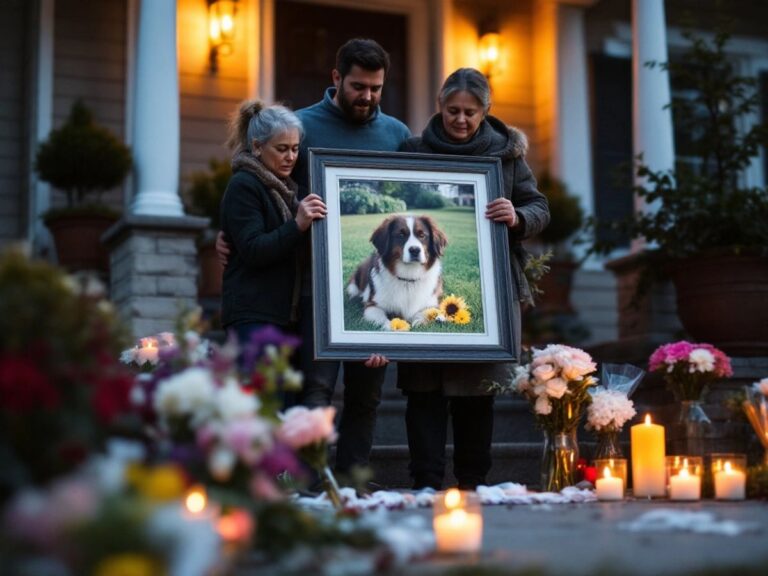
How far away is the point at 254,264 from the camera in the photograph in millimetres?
4012

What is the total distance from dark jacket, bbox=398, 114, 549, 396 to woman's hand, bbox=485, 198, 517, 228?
1.9 inches

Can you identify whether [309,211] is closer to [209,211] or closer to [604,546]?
[604,546]

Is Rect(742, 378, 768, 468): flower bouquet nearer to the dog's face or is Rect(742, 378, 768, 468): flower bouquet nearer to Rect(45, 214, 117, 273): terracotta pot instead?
the dog's face

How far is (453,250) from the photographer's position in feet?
13.8

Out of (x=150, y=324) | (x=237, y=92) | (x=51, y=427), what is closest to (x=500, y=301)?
(x=51, y=427)

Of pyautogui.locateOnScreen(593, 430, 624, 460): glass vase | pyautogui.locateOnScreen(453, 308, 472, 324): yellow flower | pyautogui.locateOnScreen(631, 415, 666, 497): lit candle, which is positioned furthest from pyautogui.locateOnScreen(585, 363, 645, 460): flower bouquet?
pyautogui.locateOnScreen(453, 308, 472, 324): yellow flower

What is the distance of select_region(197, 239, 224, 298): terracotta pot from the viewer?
7.73m

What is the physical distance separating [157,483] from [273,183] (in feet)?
7.41

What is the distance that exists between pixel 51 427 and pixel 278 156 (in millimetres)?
2102

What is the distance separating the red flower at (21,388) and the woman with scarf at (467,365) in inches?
91.0

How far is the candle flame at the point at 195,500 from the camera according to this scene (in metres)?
2.25

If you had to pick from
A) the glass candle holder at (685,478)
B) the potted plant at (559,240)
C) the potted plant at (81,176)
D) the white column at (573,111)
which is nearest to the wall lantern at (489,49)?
the white column at (573,111)

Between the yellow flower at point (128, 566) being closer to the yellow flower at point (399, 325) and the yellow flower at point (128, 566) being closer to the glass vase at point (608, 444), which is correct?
the yellow flower at point (399, 325)

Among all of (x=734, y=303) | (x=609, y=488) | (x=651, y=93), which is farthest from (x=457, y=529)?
(x=651, y=93)
